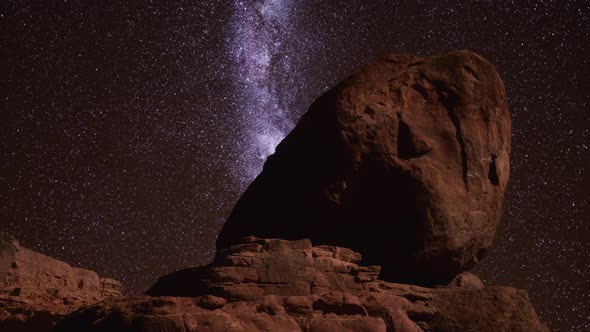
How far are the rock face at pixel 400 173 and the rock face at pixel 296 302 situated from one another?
96 centimetres

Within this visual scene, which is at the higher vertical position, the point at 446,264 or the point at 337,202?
the point at 337,202

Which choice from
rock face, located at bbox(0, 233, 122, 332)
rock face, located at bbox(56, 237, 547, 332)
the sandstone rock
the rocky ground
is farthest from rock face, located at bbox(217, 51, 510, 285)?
rock face, located at bbox(0, 233, 122, 332)

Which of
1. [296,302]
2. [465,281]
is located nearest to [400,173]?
[296,302]

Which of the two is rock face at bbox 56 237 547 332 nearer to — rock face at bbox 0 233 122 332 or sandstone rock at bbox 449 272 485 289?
sandstone rock at bbox 449 272 485 289

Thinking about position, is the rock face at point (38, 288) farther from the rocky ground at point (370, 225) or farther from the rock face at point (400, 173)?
the rock face at point (400, 173)

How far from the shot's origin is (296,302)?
6.30 metres

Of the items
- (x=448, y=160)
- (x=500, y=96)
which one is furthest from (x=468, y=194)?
(x=500, y=96)

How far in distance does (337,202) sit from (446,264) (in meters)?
1.74

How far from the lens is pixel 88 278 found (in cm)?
1581

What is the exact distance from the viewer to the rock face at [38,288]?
11.9 metres

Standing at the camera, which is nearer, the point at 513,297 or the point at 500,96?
the point at 513,297

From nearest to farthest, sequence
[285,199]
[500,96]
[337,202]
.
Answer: [337,202] < [285,199] < [500,96]

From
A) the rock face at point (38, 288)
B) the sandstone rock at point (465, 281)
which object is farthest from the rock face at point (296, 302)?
the rock face at point (38, 288)

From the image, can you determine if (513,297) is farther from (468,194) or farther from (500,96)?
(500,96)
